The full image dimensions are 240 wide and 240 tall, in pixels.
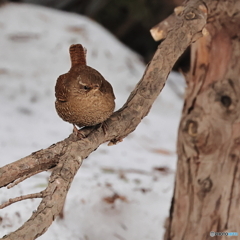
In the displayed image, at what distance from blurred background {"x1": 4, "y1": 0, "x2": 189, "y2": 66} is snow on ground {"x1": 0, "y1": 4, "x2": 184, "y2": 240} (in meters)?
0.93

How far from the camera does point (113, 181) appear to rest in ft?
12.4

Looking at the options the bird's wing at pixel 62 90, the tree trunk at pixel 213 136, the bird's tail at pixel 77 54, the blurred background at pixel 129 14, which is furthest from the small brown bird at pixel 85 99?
the blurred background at pixel 129 14

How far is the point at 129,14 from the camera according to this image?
295 inches

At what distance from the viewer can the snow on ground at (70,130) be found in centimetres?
321

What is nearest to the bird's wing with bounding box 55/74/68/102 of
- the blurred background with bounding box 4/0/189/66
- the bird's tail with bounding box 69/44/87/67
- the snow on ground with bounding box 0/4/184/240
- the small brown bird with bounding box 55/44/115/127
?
the small brown bird with bounding box 55/44/115/127

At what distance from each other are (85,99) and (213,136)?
0.93 metres

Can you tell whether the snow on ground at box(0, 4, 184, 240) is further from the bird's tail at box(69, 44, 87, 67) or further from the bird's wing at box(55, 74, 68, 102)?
the bird's tail at box(69, 44, 87, 67)

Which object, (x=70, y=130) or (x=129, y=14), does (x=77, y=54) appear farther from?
(x=129, y=14)

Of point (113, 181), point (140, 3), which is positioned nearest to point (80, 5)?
point (140, 3)

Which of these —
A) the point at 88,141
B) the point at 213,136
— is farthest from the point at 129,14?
the point at 88,141

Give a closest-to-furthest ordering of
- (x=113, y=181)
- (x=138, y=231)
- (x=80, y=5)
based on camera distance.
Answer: (x=138, y=231) < (x=113, y=181) < (x=80, y=5)

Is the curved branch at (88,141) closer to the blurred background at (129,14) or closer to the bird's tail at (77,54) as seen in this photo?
the bird's tail at (77,54)

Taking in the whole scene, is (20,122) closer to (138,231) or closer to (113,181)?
(113,181)

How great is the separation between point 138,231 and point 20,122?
2138 mm
